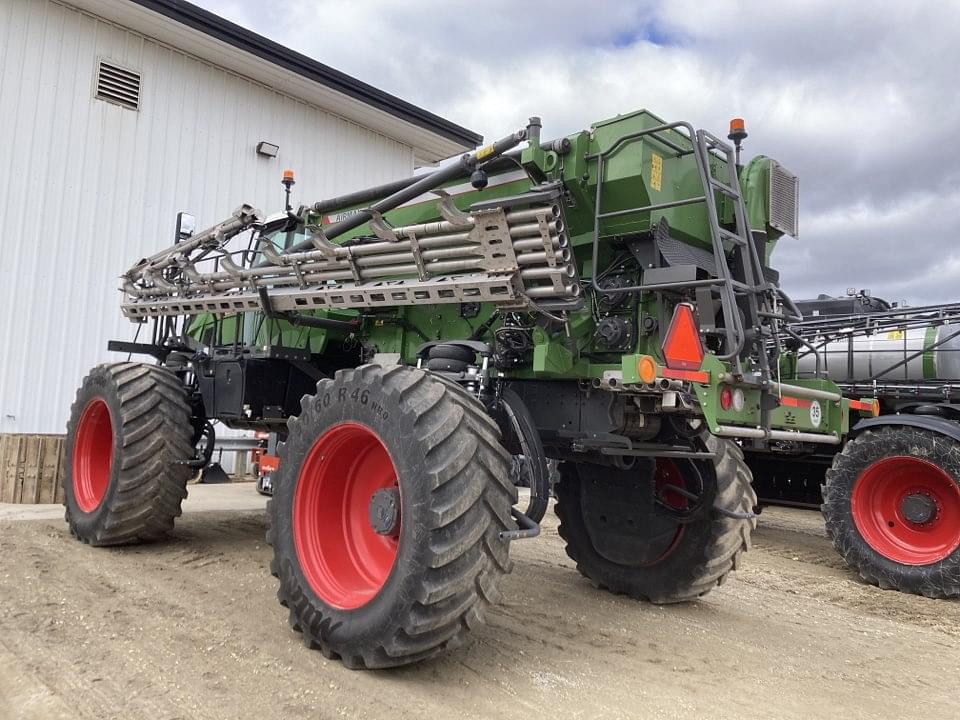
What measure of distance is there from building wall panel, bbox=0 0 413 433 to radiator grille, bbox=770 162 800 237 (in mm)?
9174

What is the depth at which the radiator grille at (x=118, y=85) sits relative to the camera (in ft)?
35.6

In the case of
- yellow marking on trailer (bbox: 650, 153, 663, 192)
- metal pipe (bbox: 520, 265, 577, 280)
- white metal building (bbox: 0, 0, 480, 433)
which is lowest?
metal pipe (bbox: 520, 265, 577, 280)

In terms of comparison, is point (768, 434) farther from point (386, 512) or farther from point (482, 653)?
point (386, 512)

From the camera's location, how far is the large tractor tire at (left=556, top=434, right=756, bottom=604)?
5020 millimetres

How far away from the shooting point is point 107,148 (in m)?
11.0

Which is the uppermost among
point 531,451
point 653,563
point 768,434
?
point 768,434

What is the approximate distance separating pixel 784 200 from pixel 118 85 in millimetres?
9851

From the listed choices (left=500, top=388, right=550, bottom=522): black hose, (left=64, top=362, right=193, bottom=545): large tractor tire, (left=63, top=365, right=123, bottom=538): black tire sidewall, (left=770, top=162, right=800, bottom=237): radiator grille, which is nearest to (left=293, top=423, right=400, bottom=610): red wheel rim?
(left=500, top=388, right=550, bottom=522): black hose

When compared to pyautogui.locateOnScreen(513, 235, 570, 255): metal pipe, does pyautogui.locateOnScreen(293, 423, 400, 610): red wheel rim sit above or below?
below

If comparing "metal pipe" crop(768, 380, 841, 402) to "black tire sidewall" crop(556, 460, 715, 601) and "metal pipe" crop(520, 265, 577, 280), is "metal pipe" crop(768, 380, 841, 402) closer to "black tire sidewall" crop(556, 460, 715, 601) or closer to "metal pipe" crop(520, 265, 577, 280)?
"black tire sidewall" crop(556, 460, 715, 601)

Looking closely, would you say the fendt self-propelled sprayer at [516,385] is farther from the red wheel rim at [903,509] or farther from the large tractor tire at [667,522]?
the red wheel rim at [903,509]

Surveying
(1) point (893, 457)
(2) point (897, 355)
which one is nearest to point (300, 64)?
(2) point (897, 355)

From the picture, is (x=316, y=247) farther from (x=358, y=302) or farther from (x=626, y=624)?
(x=626, y=624)

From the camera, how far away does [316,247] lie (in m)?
5.02
